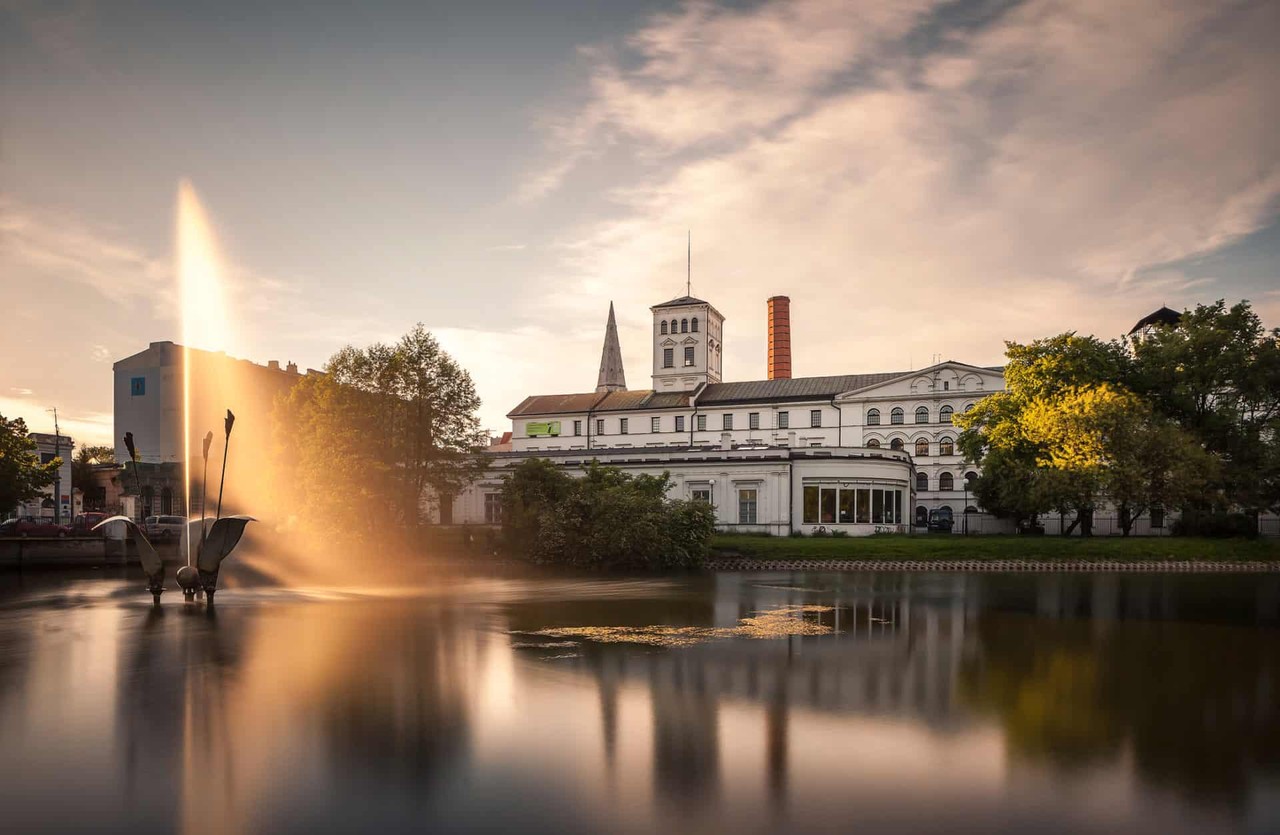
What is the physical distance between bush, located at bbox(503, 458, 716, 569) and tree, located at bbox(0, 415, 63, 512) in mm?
29212

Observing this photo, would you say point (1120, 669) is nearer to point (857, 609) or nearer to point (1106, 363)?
point (857, 609)

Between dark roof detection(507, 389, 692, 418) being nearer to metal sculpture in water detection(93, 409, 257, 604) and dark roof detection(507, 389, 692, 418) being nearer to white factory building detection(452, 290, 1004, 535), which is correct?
white factory building detection(452, 290, 1004, 535)

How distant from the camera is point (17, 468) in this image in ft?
161

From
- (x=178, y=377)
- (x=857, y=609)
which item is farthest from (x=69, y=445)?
(x=857, y=609)

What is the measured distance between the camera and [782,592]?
31.2 metres

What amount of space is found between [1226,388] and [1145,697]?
46774mm

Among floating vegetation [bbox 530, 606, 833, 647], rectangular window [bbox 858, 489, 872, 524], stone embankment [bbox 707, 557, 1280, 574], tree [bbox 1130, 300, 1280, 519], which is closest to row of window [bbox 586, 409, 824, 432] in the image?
rectangular window [bbox 858, 489, 872, 524]

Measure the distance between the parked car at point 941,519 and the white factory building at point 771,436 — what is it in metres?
1.03

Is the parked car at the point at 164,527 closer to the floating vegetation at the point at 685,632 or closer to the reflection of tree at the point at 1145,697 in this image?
the floating vegetation at the point at 685,632

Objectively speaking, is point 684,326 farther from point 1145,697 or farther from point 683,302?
point 1145,697

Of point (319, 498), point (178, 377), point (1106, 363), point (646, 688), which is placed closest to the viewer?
point (646, 688)

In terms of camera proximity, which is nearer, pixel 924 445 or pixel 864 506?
pixel 864 506

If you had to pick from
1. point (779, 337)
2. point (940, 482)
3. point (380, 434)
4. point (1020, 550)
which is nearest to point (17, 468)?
point (380, 434)

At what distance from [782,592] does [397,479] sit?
25344 millimetres
